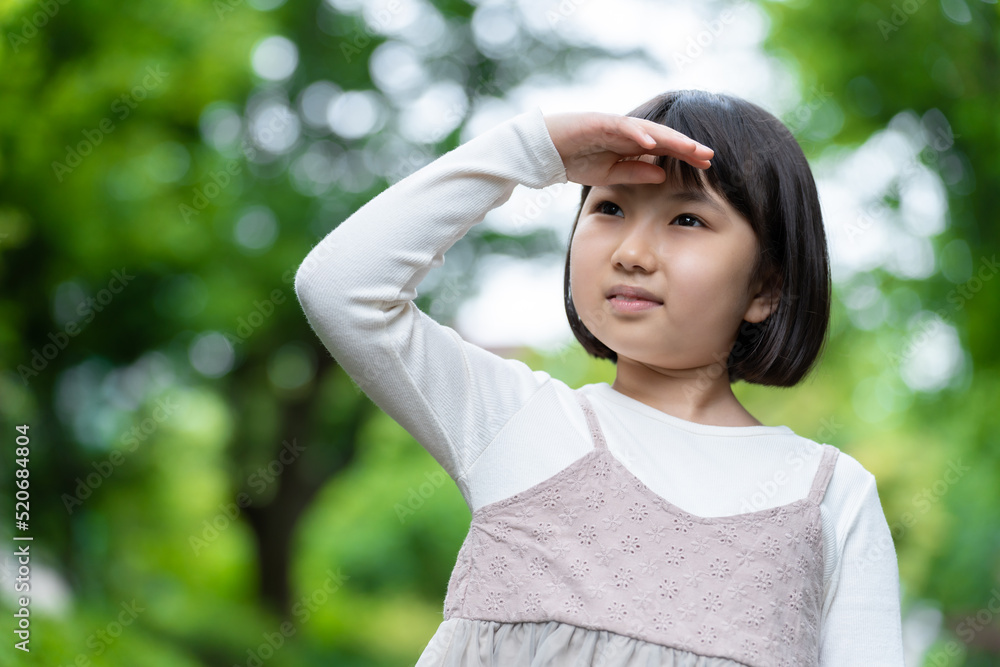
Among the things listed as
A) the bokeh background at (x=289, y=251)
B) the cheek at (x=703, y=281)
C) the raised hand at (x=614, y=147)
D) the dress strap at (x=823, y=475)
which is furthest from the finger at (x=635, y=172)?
the bokeh background at (x=289, y=251)

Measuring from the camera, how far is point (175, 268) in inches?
259

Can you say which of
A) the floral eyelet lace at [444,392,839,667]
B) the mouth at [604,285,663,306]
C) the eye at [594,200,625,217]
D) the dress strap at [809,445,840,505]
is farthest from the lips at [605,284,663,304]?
the dress strap at [809,445,840,505]

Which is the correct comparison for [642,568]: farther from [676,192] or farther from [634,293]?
[676,192]

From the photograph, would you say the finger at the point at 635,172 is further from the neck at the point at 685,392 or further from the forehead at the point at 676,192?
the neck at the point at 685,392

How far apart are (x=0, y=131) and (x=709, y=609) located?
15.4 ft

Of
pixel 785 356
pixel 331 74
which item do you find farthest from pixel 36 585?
pixel 785 356

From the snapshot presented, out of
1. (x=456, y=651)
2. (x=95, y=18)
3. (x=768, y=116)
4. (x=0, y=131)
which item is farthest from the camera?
(x=95, y=18)

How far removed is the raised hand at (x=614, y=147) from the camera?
1257 millimetres

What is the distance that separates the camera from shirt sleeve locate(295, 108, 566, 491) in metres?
1.22

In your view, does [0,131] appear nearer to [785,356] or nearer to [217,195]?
[217,195]

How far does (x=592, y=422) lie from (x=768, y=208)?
43cm

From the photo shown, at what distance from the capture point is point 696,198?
Result: 136 cm

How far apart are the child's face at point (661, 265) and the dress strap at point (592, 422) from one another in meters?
0.10

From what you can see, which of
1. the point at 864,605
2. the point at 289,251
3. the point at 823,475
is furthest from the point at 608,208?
the point at 289,251
